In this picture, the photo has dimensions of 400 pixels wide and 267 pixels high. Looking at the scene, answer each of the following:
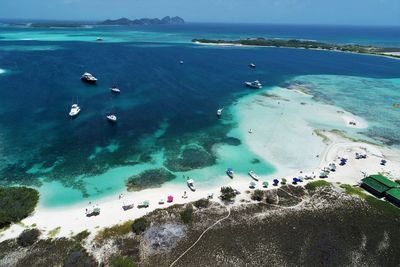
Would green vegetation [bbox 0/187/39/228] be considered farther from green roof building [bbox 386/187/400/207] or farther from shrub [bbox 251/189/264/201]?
green roof building [bbox 386/187/400/207]

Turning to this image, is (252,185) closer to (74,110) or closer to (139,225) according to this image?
(139,225)

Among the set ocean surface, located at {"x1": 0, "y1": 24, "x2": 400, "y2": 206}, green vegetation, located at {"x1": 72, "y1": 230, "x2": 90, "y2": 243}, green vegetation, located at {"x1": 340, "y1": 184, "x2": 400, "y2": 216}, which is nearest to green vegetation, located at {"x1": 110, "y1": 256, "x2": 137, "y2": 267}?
green vegetation, located at {"x1": 72, "y1": 230, "x2": 90, "y2": 243}

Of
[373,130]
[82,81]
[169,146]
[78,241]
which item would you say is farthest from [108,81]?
[373,130]

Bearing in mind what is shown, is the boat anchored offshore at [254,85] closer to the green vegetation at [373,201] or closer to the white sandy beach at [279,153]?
the white sandy beach at [279,153]

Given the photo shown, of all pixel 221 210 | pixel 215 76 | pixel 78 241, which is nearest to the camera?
pixel 78 241

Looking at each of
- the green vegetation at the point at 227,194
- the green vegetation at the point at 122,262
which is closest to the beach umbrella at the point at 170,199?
the green vegetation at the point at 227,194

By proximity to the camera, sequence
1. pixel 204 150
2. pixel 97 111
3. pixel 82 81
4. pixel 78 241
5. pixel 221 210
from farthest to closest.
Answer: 1. pixel 82 81
2. pixel 97 111
3. pixel 204 150
4. pixel 221 210
5. pixel 78 241

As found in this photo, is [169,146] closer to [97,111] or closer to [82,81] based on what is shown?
[97,111]
